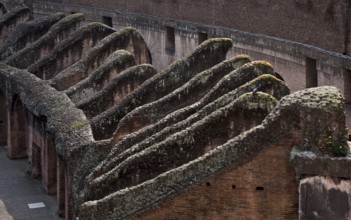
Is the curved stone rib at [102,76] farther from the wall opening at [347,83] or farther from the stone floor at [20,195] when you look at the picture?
the wall opening at [347,83]

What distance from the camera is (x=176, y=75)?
22234 mm

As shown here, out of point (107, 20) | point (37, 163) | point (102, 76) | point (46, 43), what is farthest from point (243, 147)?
point (107, 20)

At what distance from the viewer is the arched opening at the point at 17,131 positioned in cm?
2733

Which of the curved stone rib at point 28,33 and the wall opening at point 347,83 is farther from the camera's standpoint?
the curved stone rib at point 28,33

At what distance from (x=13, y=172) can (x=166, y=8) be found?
10.5 meters

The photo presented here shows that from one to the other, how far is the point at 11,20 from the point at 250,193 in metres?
23.0

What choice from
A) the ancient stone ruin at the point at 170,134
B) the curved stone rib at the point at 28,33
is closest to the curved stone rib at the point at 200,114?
the ancient stone ruin at the point at 170,134

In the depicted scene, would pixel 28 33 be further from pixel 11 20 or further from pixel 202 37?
pixel 202 37

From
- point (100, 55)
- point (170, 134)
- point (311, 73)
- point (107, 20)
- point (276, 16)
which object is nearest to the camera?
point (170, 134)

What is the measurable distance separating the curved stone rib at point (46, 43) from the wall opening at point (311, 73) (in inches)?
415

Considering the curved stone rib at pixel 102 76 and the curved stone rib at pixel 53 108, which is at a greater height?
the curved stone rib at pixel 102 76

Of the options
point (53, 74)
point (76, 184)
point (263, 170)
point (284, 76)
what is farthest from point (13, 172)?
point (263, 170)

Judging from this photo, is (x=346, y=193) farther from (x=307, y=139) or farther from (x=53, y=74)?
(x=53, y=74)

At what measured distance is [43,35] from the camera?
31875mm
